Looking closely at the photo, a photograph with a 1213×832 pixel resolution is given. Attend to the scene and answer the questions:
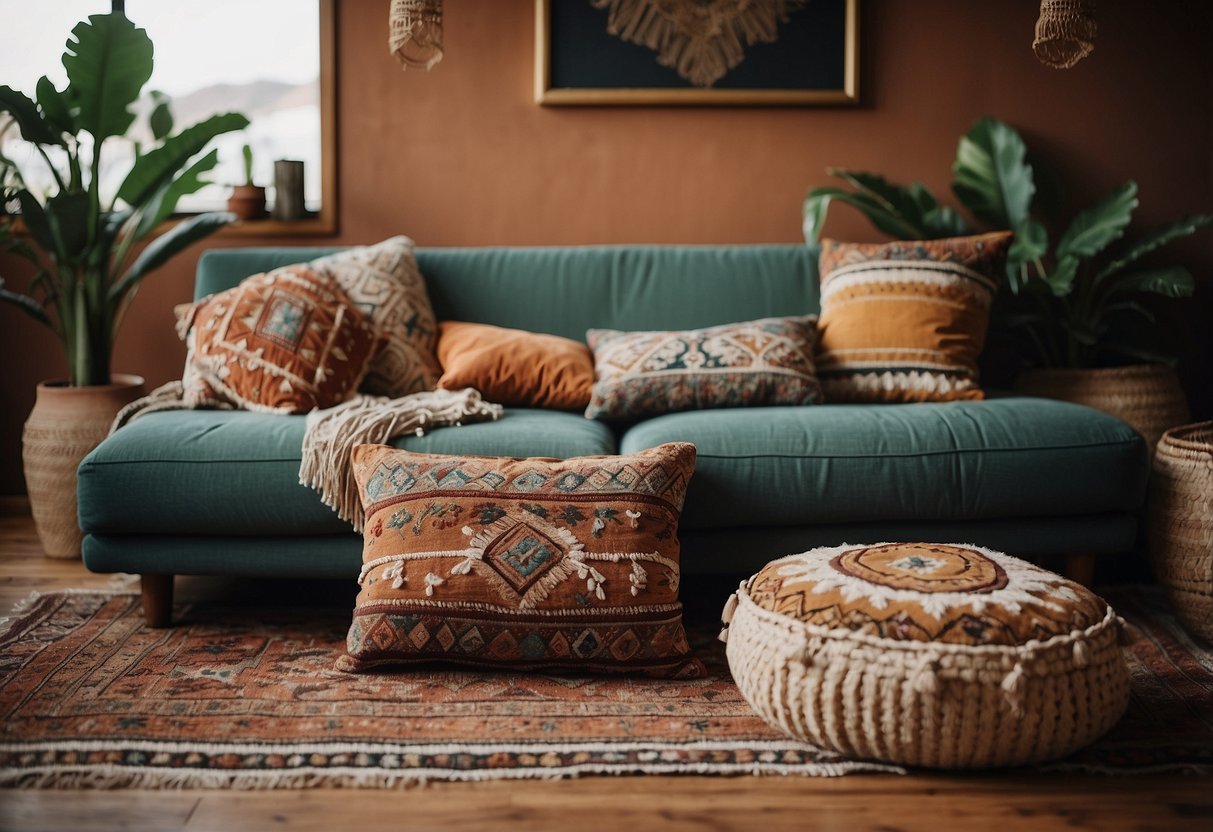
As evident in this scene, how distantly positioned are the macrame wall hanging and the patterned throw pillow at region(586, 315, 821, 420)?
1062 millimetres

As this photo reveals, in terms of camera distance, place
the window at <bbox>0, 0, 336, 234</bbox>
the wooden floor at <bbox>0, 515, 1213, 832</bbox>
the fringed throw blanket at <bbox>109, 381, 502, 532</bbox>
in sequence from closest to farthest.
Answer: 1. the wooden floor at <bbox>0, 515, 1213, 832</bbox>
2. the fringed throw blanket at <bbox>109, 381, 502, 532</bbox>
3. the window at <bbox>0, 0, 336, 234</bbox>

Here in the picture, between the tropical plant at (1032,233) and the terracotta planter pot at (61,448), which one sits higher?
the tropical plant at (1032,233)

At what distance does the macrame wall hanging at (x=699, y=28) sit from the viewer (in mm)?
3199

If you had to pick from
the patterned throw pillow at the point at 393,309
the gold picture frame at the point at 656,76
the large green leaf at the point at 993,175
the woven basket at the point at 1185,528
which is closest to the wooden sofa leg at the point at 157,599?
the patterned throw pillow at the point at 393,309

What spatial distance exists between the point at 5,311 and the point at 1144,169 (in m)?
3.49

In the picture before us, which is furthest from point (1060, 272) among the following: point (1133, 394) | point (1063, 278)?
point (1133, 394)

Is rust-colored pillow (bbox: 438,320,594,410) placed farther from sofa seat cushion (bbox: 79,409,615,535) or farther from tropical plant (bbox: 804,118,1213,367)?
tropical plant (bbox: 804,118,1213,367)

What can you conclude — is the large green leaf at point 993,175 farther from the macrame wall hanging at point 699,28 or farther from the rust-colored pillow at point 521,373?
the rust-colored pillow at point 521,373

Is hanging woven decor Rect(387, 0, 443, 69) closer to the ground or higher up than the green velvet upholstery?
higher up

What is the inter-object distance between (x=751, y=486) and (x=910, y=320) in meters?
0.74

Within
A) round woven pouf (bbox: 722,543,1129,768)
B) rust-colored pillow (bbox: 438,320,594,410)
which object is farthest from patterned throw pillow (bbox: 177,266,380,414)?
round woven pouf (bbox: 722,543,1129,768)

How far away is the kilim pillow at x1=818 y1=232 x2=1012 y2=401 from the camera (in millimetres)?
2598

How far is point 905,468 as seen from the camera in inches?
86.1

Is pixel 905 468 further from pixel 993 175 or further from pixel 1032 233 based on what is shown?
pixel 993 175
